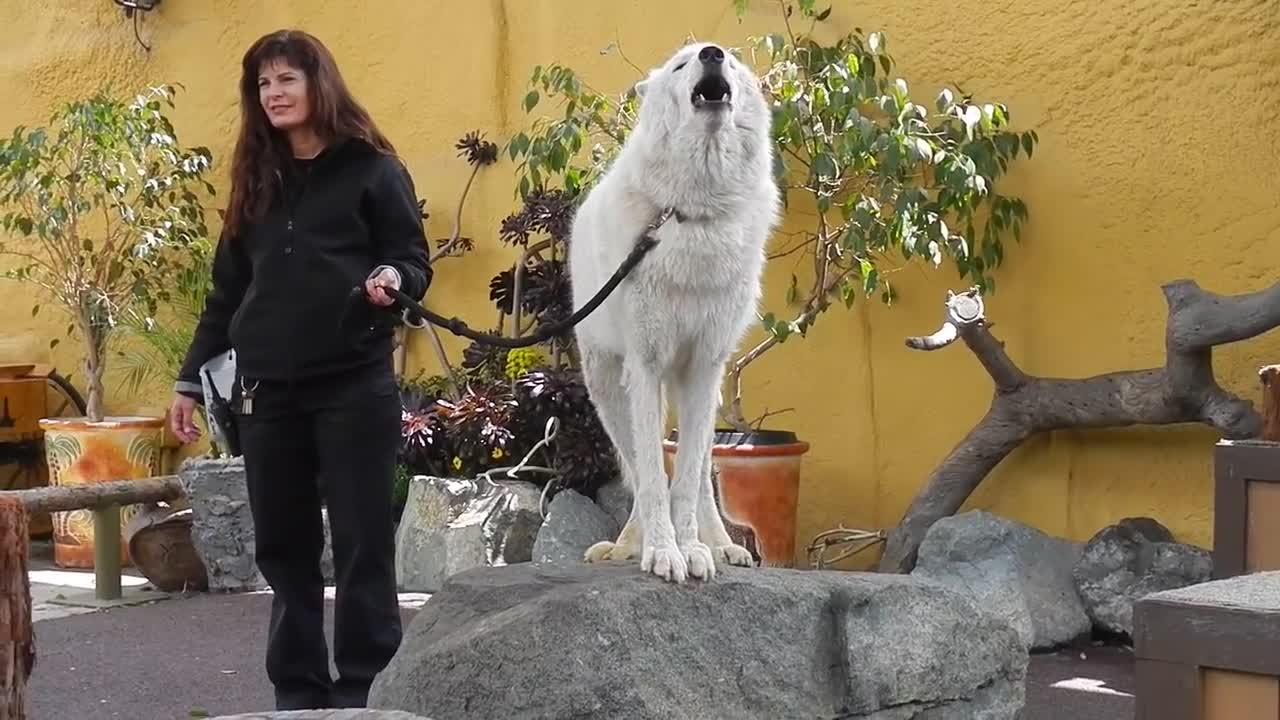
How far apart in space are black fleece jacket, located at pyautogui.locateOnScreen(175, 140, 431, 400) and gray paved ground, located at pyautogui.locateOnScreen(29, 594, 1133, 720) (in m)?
1.57

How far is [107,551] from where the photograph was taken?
6934 mm

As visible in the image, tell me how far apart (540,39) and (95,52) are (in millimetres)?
3197

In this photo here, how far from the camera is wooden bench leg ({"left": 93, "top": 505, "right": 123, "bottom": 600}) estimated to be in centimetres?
690

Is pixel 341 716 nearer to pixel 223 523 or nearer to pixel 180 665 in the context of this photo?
pixel 180 665

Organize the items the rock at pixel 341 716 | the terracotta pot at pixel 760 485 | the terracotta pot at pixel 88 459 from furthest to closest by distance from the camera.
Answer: the terracotta pot at pixel 88 459 → the terracotta pot at pixel 760 485 → the rock at pixel 341 716

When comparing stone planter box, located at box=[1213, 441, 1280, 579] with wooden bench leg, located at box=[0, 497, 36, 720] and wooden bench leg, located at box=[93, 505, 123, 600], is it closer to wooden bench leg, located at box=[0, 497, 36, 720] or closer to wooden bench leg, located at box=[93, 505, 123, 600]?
wooden bench leg, located at box=[0, 497, 36, 720]

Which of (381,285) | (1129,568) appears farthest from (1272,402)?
(381,285)

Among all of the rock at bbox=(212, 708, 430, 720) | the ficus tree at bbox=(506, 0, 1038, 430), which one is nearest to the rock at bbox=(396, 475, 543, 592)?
the ficus tree at bbox=(506, 0, 1038, 430)

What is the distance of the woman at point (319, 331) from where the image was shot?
3686mm

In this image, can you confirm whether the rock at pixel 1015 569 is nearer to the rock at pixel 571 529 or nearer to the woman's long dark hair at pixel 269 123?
the rock at pixel 571 529

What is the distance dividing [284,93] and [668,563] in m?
1.46

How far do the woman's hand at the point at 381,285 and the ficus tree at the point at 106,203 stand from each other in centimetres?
466

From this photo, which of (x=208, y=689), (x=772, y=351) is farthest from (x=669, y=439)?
(x=208, y=689)

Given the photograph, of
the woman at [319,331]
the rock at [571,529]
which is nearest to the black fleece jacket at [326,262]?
the woman at [319,331]
